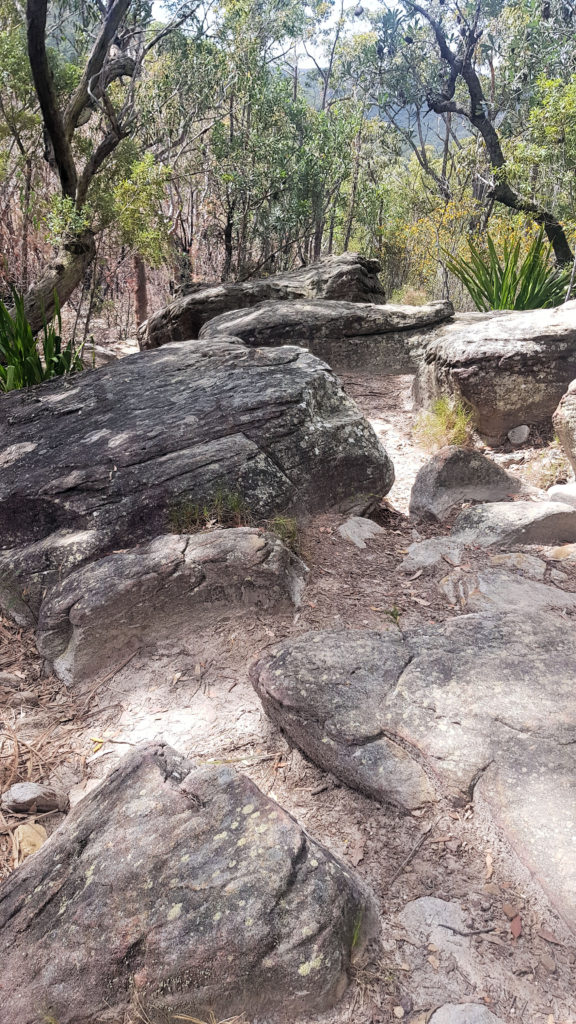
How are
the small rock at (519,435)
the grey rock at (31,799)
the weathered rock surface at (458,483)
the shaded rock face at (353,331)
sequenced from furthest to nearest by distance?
the shaded rock face at (353,331) → the small rock at (519,435) → the weathered rock surface at (458,483) → the grey rock at (31,799)

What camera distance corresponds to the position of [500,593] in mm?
2783

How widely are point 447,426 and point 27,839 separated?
414 centimetres

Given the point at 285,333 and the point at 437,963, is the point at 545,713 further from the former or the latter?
the point at 285,333

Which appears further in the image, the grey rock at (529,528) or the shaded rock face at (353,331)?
the shaded rock face at (353,331)

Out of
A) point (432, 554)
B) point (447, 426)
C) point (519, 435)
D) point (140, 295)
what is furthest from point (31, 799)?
point (140, 295)

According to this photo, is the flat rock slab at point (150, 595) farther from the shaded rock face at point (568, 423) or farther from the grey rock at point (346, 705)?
the shaded rock face at point (568, 423)

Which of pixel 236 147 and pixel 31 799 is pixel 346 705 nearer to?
pixel 31 799

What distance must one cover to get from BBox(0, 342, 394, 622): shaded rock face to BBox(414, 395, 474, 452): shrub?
117 cm

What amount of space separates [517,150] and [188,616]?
839 cm

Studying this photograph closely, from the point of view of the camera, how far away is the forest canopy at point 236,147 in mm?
6625

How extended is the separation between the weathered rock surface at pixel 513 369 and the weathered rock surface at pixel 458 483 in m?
0.97

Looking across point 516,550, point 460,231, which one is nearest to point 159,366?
point 516,550

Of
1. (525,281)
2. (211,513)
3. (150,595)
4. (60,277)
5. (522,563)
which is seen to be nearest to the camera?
(150,595)

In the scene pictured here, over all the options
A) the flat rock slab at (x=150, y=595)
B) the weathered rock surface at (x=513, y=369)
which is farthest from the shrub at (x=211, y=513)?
the weathered rock surface at (x=513, y=369)
